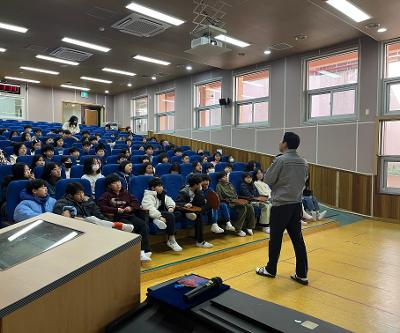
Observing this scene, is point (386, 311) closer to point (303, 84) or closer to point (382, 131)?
point (382, 131)

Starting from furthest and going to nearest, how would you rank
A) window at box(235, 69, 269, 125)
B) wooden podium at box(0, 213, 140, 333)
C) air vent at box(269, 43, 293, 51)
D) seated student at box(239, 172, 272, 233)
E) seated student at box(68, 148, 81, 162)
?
window at box(235, 69, 269, 125) → air vent at box(269, 43, 293, 51) → seated student at box(68, 148, 81, 162) → seated student at box(239, 172, 272, 233) → wooden podium at box(0, 213, 140, 333)

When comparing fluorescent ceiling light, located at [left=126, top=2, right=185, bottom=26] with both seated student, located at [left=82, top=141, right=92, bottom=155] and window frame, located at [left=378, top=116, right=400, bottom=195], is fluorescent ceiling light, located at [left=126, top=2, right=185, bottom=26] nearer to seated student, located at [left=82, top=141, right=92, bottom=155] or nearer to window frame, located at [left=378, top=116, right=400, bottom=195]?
seated student, located at [left=82, top=141, right=92, bottom=155]

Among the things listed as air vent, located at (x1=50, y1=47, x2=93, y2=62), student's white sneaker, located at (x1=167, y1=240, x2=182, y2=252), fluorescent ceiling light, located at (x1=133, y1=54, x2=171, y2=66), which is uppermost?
fluorescent ceiling light, located at (x1=133, y1=54, x2=171, y2=66)

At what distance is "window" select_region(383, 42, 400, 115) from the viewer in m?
5.75

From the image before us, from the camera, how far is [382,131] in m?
5.95

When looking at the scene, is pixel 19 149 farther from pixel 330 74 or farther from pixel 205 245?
pixel 330 74

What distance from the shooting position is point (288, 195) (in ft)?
8.99

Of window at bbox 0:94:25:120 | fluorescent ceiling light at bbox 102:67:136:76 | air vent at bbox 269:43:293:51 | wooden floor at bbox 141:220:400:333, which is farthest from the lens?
window at bbox 0:94:25:120

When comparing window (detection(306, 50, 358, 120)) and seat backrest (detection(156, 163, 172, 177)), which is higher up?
window (detection(306, 50, 358, 120))

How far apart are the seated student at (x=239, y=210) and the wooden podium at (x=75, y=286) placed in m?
3.15

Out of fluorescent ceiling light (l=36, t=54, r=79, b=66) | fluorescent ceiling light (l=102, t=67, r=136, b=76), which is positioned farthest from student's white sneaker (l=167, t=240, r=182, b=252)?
fluorescent ceiling light (l=102, t=67, r=136, b=76)

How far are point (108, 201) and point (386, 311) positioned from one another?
2471 millimetres

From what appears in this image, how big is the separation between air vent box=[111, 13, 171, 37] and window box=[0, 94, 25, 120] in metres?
7.55

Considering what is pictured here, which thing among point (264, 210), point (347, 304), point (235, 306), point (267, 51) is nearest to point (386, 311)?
point (347, 304)
